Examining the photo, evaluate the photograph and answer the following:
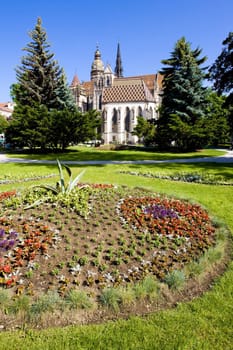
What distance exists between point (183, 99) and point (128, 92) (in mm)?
47972

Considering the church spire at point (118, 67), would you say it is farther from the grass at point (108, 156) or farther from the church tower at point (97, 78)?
the grass at point (108, 156)

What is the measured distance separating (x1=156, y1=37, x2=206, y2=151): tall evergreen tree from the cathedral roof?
41.7m

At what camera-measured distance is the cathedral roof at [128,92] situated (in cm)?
7303

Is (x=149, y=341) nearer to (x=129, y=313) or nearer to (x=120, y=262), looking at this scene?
(x=129, y=313)

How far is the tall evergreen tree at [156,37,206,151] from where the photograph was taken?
28.9 metres

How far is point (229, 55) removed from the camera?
2192 cm

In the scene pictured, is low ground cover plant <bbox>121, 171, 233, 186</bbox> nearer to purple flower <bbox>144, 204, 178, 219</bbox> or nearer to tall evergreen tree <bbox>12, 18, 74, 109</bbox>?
purple flower <bbox>144, 204, 178, 219</bbox>

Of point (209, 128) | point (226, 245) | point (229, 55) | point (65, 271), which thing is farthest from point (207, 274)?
point (209, 128)

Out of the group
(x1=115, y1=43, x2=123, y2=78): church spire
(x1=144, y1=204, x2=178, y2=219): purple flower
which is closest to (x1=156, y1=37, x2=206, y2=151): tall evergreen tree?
(x1=144, y1=204, x2=178, y2=219): purple flower

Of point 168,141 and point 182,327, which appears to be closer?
point 182,327

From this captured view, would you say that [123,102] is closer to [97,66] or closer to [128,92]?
[128,92]

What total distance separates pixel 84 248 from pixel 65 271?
0.60 metres

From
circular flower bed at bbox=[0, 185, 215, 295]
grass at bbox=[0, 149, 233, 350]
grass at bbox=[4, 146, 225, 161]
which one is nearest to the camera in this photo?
grass at bbox=[0, 149, 233, 350]

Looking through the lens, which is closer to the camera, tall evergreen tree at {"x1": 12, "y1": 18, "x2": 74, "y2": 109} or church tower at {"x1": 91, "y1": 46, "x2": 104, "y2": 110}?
tall evergreen tree at {"x1": 12, "y1": 18, "x2": 74, "y2": 109}
